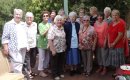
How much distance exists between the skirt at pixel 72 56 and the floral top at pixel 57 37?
14.9 inches

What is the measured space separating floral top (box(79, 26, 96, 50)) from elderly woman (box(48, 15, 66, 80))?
449 millimetres

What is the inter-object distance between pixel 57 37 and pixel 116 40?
4.28 feet

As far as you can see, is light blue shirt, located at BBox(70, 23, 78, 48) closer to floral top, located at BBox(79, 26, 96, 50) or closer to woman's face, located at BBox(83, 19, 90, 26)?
floral top, located at BBox(79, 26, 96, 50)

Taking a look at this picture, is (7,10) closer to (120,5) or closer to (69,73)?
(120,5)

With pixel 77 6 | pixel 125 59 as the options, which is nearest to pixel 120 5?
pixel 77 6

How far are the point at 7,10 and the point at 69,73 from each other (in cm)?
671

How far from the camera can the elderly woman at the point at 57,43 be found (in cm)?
778

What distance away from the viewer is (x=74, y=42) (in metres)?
8.20

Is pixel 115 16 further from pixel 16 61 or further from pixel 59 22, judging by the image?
pixel 16 61

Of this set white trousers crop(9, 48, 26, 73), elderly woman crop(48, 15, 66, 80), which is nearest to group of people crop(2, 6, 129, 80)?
elderly woman crop(48, 15, 66, 80)

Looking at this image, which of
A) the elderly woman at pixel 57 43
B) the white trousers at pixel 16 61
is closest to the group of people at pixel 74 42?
the elderly woman at pixel 57 43

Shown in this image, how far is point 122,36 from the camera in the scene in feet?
25.5

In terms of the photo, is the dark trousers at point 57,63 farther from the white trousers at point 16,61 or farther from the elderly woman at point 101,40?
the white trousers at point 16,61

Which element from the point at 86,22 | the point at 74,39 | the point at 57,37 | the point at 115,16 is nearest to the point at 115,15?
the point at 115,16
